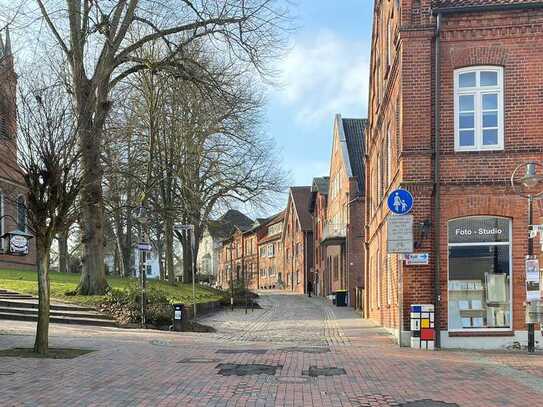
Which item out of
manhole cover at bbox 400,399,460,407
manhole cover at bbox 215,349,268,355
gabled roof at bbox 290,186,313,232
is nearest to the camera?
manhole cover at bbox 400,399,460,407

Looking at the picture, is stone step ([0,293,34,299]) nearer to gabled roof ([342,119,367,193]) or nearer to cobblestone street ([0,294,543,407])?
cobblestone street ([0,294,543,407])

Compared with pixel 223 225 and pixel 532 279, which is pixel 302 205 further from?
pixel 532 279

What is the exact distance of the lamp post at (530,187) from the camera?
43.4ft

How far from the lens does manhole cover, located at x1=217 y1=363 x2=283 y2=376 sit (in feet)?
33.2

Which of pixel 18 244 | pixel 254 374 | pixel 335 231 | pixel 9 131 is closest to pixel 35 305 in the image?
pixel 9 131

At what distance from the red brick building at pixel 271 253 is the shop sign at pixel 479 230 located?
208ft

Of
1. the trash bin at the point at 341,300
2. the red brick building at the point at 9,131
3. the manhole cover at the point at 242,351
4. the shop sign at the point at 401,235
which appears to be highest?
the red brick building at the point at 9,131

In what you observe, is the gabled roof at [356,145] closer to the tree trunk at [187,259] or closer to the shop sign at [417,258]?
the tree trunk at [187,259]

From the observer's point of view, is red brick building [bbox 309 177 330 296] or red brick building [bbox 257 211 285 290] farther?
red brick building [bbox 257 211 285 290]

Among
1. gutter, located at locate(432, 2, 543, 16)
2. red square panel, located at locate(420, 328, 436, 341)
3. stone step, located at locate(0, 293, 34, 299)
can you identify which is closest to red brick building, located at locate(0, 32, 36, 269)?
stone step, located at locate(0, 293, 34, 299)

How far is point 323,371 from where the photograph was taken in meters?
10.5

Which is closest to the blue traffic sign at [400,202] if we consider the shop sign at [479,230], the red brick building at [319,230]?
the shop sign at [479,230]

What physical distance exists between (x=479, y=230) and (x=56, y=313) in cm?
1241

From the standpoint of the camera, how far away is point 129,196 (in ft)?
107
